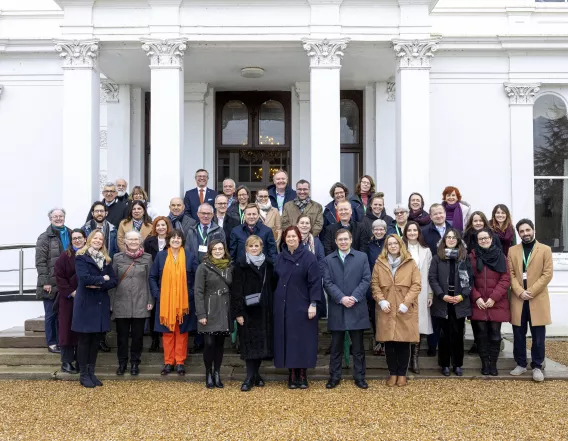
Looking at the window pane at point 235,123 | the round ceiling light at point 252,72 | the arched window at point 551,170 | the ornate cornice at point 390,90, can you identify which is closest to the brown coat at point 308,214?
the round ceiling light at point 252,72

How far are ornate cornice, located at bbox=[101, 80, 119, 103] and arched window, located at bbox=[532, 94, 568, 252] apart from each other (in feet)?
30.4

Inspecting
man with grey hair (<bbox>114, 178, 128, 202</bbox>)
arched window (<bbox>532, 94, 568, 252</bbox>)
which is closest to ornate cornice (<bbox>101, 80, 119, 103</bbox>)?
Answer: man with grey hair (<bbox>114, 178, 128, 202</bbox>)

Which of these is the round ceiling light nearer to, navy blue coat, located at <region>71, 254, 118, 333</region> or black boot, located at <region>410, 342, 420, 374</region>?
navy blue coat, located at <region>71, 254, 118, 333</region>

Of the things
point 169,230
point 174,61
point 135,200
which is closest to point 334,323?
point 169,230

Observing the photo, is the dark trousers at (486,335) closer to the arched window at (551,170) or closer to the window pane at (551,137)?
the arched window at (551,170)

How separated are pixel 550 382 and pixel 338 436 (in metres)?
3.38

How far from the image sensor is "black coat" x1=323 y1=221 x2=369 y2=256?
709 centimetres

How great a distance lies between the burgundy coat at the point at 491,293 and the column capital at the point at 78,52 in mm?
7220

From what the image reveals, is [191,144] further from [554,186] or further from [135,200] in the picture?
[554,186]

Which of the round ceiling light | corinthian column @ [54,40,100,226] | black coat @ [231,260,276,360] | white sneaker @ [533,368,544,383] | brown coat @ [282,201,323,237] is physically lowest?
white sneaker @ [533,368,544,383]

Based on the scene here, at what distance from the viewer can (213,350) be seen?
6336mm

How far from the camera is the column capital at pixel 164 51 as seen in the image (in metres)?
9.52

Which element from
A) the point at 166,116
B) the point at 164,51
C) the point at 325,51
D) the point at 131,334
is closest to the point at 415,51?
the point at 325,51

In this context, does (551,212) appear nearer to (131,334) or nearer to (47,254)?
(131,334)
